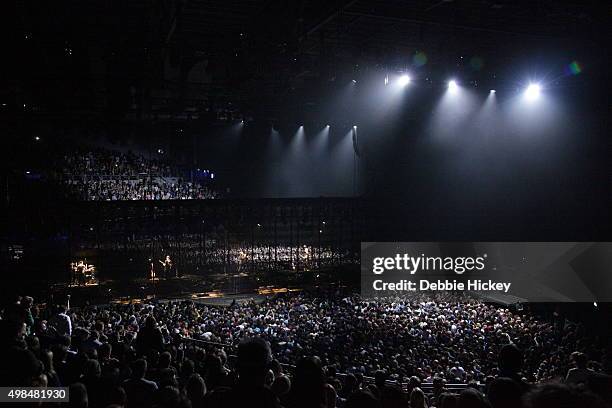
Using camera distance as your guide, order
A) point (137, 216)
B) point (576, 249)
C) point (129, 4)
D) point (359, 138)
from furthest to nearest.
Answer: point (359, 138), point (137, 216), point (576, 249), point (129, 4)

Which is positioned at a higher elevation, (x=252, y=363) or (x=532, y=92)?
(x=532, y=92)

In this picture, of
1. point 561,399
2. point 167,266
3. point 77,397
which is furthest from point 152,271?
point 561,399

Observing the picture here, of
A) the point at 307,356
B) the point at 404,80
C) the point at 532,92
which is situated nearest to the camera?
the point at 307,356

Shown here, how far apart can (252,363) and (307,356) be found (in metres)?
0.56

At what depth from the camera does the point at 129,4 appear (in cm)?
1106

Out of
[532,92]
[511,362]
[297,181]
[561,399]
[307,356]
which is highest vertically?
[532,92]

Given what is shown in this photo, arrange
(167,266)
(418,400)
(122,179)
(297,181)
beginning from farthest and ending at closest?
(297,181)
(122,179)
(167,266)
(418,400)

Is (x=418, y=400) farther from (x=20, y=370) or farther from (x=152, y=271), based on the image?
(x=152, y=271)

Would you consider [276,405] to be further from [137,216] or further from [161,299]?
[137,216]

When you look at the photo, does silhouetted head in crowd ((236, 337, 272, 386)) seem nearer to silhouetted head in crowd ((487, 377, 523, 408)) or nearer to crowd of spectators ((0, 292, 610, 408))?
crowd of spectators ((0, 292, 610, 408))

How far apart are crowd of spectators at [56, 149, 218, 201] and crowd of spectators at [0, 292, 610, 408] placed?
6.73 metres

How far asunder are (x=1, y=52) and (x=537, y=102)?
54.6 feet

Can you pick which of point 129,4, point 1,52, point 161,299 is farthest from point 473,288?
point 1,52

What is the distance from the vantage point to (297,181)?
1052 inches
